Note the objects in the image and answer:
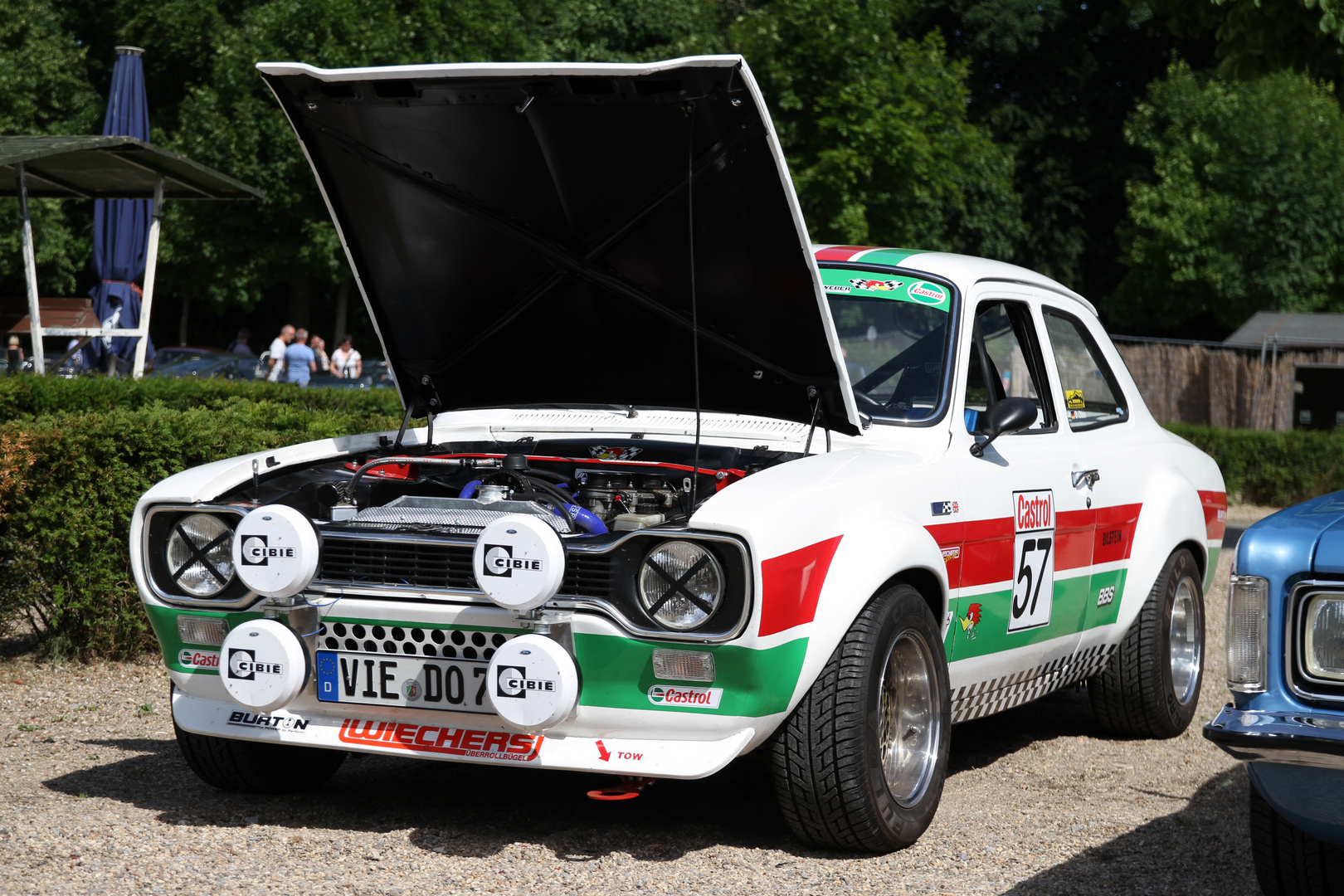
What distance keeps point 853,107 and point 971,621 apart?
53.5 ft

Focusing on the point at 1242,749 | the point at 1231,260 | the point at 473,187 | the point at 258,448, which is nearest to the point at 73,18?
the point at 1231,260

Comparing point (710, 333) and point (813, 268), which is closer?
point (813, 268)

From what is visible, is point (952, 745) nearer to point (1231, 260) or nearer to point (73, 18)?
point (1231, 260)

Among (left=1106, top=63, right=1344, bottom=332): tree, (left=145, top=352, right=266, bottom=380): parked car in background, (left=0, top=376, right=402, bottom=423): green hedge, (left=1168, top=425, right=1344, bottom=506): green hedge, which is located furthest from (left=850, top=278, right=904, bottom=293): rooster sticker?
(left=1106, top=63, right=1344, bottom=332): tree

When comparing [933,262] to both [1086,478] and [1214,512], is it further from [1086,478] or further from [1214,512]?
[1214,512]

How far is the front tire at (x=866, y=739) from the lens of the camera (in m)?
3.85

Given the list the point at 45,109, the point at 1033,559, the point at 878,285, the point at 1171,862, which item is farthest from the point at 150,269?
the point at 45,109

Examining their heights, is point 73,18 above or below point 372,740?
above

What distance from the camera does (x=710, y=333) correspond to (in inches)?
186

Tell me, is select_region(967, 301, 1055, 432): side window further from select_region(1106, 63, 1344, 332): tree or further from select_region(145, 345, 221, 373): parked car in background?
select_region(1106, 63, 1344, 332): tree

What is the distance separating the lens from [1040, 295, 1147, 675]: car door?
17.6 ft

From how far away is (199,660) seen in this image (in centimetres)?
414

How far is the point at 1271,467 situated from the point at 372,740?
54.9 ft

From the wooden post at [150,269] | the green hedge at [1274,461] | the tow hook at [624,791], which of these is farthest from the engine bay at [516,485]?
the green hedge at [1274,461]
